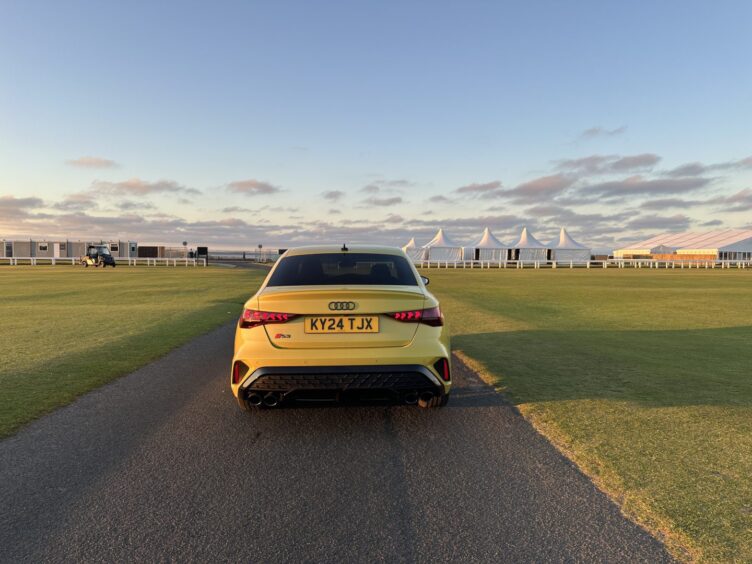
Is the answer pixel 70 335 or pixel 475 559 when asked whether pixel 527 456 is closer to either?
pixel 475 559

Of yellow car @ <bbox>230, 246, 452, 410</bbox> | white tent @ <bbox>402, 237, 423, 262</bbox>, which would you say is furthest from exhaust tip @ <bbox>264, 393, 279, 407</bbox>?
white tent @ <bbox>402, 237, 423, 262</bbox>

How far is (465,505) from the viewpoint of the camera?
3.01 metres

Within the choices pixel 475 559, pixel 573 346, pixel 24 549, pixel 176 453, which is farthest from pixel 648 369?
pixel 24 549

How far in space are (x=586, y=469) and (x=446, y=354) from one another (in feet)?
4.48

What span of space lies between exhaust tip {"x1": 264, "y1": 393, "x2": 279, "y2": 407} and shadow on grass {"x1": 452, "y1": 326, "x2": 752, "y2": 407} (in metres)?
2.58

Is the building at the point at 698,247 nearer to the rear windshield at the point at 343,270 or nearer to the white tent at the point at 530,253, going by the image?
the white tent at the point at 530,253

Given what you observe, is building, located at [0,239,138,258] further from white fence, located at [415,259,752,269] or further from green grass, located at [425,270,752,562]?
green grass, located at [425,270,752,562]

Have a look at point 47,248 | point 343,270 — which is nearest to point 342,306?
point 343,270

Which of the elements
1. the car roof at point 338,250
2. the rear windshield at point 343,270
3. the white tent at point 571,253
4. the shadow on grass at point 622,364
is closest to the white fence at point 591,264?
the white tent at point 571,253

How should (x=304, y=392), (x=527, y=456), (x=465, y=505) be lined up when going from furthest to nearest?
(x=304, y=392) → (x=527, y=456) → (x=465, y=505)

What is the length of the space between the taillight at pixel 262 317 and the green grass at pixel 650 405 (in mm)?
2490

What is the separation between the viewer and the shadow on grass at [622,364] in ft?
17.8

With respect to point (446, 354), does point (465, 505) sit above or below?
below

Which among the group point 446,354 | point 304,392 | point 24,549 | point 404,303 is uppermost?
point 404,303
